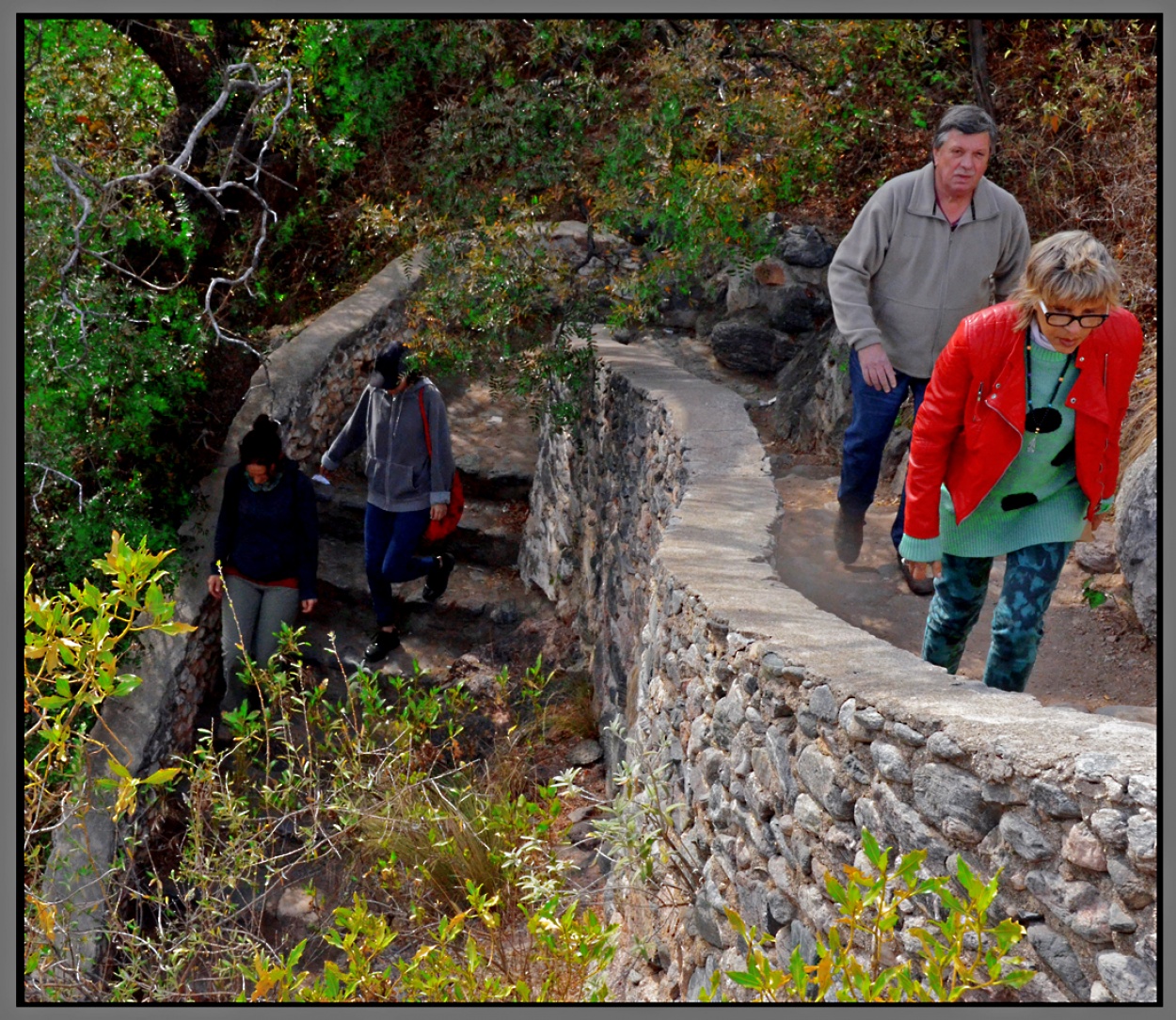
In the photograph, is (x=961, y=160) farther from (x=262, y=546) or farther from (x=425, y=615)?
(x=425, y=615)

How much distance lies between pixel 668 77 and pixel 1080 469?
3802 millimetres

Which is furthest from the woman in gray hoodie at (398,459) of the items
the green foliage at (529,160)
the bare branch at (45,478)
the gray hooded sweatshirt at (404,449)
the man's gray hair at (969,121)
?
the man's gray hair at (969,121)

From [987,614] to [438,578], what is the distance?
11.9 ft

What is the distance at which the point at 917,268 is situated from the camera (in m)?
4.15

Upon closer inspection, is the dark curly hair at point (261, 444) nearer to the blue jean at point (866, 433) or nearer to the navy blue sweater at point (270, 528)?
the navy blue sweater at point (270, 528)

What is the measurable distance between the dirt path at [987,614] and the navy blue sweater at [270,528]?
256cm

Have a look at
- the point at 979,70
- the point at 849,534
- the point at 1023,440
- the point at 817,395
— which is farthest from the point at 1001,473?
the point at 979,70

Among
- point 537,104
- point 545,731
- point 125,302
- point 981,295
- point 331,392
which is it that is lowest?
point 545,731

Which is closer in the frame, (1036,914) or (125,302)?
(1036,914)

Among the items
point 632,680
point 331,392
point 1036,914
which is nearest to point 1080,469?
point 1036,914

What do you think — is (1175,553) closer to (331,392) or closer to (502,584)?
(502,584)

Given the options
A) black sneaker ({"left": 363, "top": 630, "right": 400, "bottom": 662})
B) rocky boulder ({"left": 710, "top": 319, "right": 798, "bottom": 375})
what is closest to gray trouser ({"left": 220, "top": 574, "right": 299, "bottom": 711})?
black sneaker ({"left": 363, "top": 630, "right": 400, "bottom": 662})

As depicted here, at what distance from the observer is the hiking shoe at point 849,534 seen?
4711 millimetres

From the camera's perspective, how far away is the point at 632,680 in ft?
17.3
